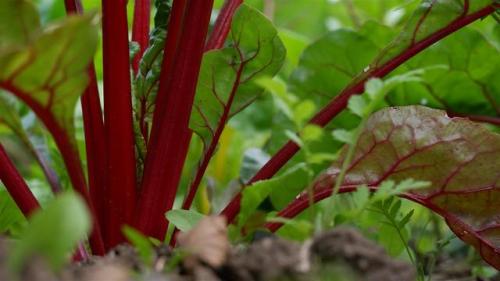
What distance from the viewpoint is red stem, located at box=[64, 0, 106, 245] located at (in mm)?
863

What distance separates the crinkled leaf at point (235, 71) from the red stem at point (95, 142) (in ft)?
0.38

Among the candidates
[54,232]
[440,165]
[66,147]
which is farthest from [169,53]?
[54,232]

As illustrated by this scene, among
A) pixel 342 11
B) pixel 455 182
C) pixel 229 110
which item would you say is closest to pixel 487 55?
pixel 455 182

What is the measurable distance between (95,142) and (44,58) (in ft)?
1.05

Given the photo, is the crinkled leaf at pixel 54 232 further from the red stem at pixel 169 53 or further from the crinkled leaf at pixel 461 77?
the crinkled leaf at pixel 461 77

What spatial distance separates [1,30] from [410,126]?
45 centimetres

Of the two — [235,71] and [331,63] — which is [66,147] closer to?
[235,71]

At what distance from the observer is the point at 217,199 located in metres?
1.28


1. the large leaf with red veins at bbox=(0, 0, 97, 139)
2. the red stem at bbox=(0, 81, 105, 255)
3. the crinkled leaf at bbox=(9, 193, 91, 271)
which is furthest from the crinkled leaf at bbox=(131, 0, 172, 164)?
the crinkled leaf at bbox=(9, 193, 91, 271)

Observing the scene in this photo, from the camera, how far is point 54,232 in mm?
433

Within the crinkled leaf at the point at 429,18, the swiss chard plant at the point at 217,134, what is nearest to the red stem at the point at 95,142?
the swiss chard plant at the point at 217,134

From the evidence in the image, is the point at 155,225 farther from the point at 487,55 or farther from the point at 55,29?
the point at 487,55

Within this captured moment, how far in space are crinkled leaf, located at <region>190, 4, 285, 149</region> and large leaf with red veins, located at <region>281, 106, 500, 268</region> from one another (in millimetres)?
144

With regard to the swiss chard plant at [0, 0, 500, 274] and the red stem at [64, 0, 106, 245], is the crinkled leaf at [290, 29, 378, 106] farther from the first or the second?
the red stem at [64, 0, 106, 245]
